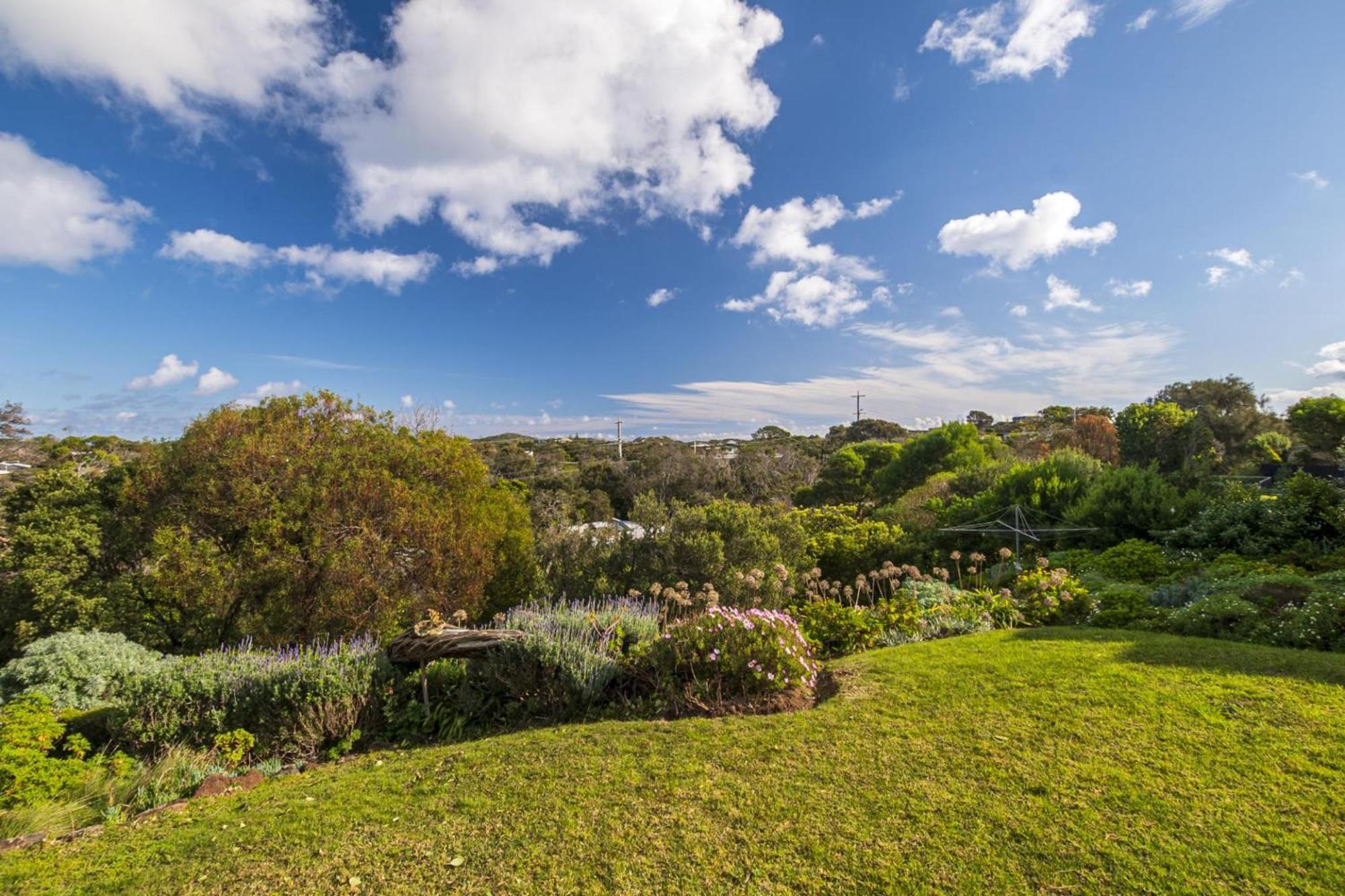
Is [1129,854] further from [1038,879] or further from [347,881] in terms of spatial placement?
[347,881]

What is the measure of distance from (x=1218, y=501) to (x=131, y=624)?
19502mm

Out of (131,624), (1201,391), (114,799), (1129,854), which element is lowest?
(131,624)

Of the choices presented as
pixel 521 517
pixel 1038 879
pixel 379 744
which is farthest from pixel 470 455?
pixel 1038 879

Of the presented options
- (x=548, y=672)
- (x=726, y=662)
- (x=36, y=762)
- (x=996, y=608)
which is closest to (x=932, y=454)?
(x=996, y=608)

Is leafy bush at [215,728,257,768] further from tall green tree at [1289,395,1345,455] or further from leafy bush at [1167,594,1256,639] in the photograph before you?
tall green tree at [1289,395,1345,455]

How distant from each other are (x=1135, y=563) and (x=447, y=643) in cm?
1017

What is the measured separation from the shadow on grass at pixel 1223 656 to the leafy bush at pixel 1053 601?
1.28m

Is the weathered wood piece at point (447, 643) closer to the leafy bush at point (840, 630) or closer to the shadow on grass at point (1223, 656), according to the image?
the leafy bush at point (840, 630)

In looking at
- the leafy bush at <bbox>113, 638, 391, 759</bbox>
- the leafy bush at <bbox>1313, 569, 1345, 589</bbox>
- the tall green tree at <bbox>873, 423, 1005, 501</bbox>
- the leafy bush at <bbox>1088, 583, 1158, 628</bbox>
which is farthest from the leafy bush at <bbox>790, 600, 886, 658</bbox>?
the tall green tree at <bbox>873, 423, 1005, 501</bbox>

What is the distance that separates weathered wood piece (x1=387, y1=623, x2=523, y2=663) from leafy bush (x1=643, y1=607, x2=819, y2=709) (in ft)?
4.58

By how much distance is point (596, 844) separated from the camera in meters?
2.56

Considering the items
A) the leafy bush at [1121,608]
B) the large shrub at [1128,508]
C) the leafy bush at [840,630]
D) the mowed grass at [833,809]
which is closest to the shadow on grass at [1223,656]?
the mowed grass at [833,809]

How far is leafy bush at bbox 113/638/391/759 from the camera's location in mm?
4371

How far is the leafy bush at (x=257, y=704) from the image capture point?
14.3 feet
